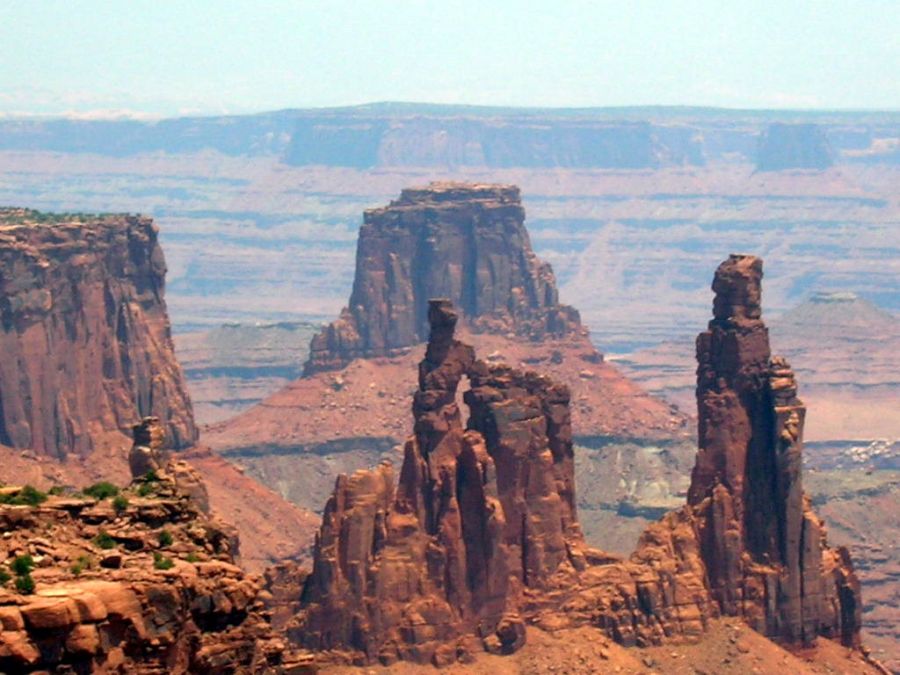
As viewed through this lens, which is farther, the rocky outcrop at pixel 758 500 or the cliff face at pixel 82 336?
the cliff face at pixel 82 336

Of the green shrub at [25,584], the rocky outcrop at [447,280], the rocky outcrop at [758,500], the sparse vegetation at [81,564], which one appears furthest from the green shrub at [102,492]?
the rocky outcrop at [447,280]

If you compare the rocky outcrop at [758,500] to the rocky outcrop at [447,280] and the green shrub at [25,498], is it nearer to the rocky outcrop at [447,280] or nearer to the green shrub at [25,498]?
the green shrub at [25,498]

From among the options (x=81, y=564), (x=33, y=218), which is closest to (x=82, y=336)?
(x=33, y=218)

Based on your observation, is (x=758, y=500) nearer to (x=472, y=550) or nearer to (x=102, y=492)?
(x=472, y=550)

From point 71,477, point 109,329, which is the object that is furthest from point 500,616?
point 109,329

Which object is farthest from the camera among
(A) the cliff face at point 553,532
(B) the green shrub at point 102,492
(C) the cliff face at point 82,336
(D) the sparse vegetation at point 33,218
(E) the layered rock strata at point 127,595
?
(D) the sparse vegetation at point 33,218

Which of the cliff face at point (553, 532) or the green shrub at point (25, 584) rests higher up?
the green shrub at point (25, 584)
